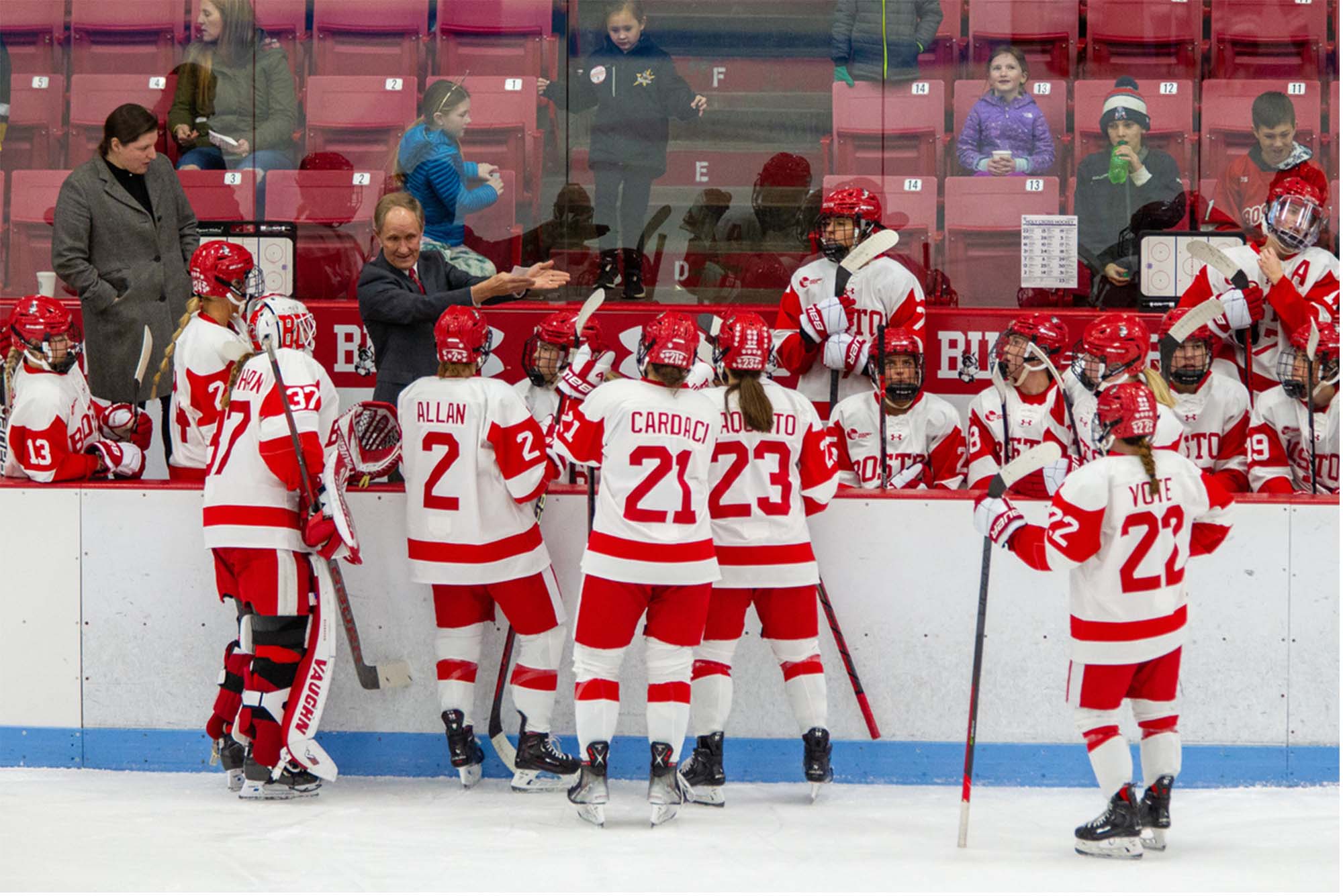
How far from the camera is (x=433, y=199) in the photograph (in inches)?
215

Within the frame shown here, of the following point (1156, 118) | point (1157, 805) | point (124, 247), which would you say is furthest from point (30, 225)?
point (1157, 805)

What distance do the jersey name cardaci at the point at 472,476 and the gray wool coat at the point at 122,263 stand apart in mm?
1322

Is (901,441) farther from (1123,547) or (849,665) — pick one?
(1123,547)

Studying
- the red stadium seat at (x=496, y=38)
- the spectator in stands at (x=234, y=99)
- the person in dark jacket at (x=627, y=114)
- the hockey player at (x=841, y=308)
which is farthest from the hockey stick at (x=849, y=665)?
the spectator in stands at (x=234, y=99)

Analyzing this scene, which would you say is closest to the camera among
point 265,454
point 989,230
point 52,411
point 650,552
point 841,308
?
point 650,552

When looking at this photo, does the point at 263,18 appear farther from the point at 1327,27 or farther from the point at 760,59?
the point at 1327,27

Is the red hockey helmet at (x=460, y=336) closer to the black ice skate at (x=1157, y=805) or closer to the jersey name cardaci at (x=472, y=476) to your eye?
the jersey name cardaci at (x=472, y=476)

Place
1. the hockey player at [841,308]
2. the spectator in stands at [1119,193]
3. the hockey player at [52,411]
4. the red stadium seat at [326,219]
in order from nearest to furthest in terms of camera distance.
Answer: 1. the hockey player at [52,411]
2. the hockey player at [841,308]
3. the spectator in stands at [1119,193]
4. the red stadium seat at [326,219]

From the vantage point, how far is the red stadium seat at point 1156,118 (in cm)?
539

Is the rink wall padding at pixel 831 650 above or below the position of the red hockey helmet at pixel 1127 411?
below

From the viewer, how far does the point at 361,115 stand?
567cm

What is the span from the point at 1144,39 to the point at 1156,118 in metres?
0.33

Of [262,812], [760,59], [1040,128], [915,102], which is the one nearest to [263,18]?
[760,59]

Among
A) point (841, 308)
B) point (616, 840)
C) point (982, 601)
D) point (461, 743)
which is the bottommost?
point (616, 840)
